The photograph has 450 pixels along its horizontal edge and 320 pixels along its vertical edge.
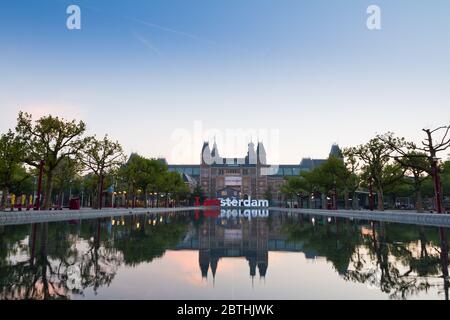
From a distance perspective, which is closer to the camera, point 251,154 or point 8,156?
point 8,156

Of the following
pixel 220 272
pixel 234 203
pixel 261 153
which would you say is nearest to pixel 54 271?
pixel 220 272

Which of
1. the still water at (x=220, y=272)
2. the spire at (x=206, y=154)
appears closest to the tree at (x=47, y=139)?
the still water at (x=220, y=272)

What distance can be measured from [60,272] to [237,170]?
166735 mm

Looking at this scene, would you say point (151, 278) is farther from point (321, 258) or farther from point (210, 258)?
point (321, 258)

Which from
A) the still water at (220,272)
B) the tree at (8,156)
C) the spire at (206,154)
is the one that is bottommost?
the still water at (220,272)

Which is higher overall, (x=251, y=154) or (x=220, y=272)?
(x=251, y=154)

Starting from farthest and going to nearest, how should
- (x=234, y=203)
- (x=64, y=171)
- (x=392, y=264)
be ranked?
(x=234, y=203) < (x=64, y=171) < (x=392, y=264)

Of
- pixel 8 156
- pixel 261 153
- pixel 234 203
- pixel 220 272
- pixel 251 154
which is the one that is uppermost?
pixel 261 153

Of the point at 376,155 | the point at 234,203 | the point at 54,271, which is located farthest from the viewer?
the point at 234,203

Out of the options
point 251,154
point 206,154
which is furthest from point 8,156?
point 251,154

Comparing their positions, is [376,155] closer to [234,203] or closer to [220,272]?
[220,272]

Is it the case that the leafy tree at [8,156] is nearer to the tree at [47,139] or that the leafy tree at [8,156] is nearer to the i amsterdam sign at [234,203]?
the tree at [47,139]

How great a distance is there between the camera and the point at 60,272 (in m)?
7.71
